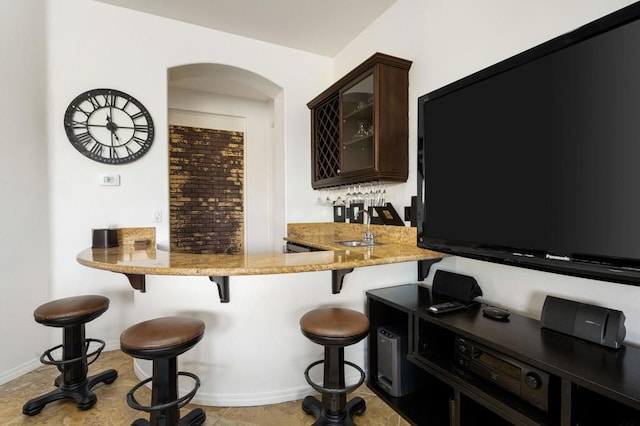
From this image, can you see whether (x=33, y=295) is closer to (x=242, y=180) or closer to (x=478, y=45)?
(x=242, y=180)

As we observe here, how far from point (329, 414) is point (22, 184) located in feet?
8.49

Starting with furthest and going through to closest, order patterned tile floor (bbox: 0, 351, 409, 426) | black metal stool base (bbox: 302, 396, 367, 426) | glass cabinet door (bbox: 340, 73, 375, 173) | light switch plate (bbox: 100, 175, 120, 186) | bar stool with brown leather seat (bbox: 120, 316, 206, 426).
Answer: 1. light switch plate (bbox: 100, 175, 120, 186)
2. glass cabinet door (bbox: 340, 73, 375, 173)
3. patterned tile floor (bbox: 0, 351, 409, 426)
4. black metal stool base (bbox: 302, 396, 367, 426)
5. bar stool with brown leather seat (bbox: 120, 316, 206, 426)

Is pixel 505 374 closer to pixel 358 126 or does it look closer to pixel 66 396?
pixel 358 126

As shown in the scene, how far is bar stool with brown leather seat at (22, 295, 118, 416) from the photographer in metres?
1.66

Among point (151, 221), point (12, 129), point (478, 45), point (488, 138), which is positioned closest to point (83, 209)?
point (151, 221)

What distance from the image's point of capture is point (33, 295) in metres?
2.27

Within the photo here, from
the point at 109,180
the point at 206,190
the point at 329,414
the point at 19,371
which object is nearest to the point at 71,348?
the point at 19,371

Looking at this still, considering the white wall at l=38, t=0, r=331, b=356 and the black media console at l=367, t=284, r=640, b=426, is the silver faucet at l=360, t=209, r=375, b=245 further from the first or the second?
the white wall at l=38, t=0, r=331, b=356

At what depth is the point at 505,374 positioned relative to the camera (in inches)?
49.6

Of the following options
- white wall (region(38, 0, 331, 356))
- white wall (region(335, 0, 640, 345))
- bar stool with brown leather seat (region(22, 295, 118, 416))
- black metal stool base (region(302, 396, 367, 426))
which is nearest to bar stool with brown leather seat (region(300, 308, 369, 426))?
black metal stool base (region(302, 396, 367, 426))

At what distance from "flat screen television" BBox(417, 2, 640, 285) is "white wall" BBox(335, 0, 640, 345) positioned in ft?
1.22

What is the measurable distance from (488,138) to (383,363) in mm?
1407

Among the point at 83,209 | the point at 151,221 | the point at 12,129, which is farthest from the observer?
the point at 151,221

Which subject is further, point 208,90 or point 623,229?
point 208,90
